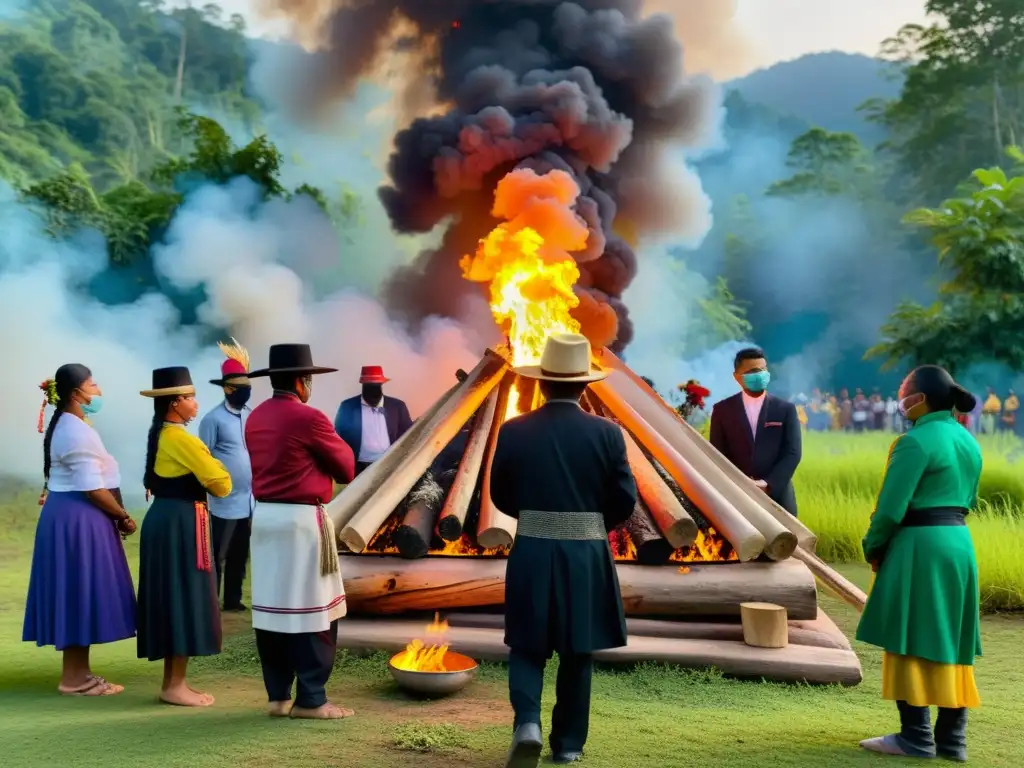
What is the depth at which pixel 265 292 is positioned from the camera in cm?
1466

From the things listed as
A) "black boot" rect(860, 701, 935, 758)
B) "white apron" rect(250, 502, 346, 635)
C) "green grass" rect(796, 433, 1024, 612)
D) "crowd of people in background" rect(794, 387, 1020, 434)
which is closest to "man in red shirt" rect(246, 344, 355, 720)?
"white apron" rect(250, 502, 346, 635)

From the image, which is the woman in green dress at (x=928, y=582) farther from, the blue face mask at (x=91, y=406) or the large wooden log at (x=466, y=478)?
the blue face mask at (x=91, y=406)

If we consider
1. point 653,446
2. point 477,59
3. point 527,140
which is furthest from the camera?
point 477,59

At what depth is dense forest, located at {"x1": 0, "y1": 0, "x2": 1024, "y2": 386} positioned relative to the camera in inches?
454

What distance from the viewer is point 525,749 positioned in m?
3.63

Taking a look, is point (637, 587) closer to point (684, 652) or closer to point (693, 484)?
point (684, 652)

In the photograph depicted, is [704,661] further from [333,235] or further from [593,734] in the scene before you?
[333,235]

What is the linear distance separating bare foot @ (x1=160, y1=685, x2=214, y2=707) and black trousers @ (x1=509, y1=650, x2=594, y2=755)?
191cm

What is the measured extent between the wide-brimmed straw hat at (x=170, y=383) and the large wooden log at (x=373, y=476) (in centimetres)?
141

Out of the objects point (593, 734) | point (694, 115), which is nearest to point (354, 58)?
point (694, 115)

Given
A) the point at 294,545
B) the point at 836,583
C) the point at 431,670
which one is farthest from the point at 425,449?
the point at 836,583

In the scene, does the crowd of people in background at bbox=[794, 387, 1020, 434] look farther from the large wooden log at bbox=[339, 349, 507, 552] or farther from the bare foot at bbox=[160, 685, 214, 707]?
the bare foot at bbox=[160, 685, 214, 707]

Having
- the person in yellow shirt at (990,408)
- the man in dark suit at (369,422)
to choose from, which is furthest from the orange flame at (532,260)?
the person in yellow shirt at (990,408)

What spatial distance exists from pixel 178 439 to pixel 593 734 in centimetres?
256
